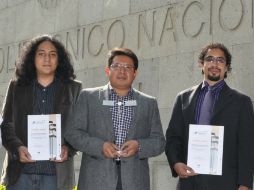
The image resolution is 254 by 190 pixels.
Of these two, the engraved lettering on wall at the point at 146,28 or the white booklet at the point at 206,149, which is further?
the engraved lettering on wall at the point at 146,28

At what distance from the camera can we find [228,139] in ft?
16.8

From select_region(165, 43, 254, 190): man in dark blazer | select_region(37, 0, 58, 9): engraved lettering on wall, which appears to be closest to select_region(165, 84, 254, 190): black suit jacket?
select_region(165, 43, 254, 190): man in dark blazer

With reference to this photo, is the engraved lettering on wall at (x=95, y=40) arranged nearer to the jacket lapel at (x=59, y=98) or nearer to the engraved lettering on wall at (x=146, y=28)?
the engraved lettering on wall at (x=146, y=28)

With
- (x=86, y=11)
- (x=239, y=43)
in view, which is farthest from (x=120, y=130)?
(x=86, y=11)

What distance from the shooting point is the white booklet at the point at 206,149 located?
5.08 m

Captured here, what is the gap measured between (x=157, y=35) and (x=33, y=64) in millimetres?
2610

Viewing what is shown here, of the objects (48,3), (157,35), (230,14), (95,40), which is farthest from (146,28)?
(48,3)

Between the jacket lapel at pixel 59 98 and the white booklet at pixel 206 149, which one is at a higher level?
the jacket lapel at pixel 59 98

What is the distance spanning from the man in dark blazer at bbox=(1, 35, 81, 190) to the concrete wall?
84.8 inches

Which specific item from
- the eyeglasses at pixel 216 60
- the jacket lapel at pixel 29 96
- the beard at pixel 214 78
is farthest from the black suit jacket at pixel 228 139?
the jacket lapel at pixel 29 96

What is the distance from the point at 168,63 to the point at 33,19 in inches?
132

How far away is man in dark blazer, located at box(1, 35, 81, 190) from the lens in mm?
5246

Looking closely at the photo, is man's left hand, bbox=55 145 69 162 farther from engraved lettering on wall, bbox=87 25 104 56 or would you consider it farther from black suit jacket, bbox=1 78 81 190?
engraved lettering on wall, bbox=87 25 104 56

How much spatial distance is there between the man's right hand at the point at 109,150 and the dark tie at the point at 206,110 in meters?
0.79
